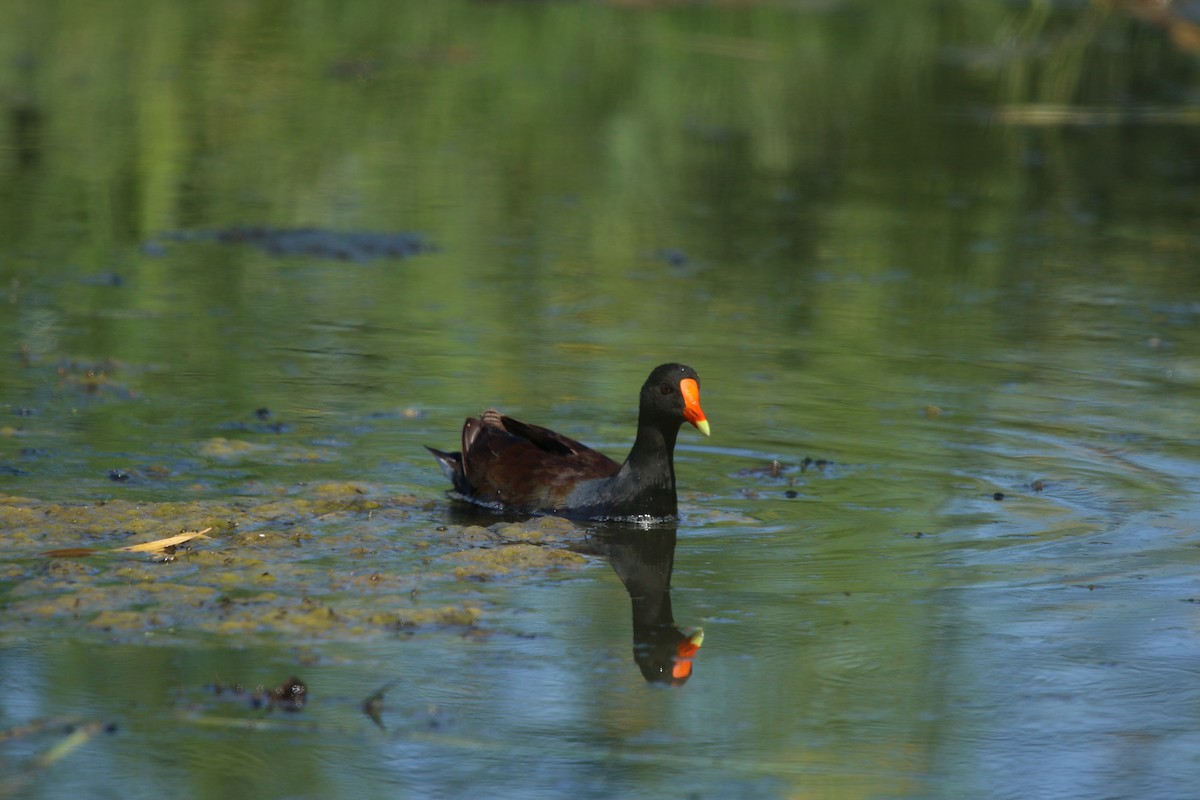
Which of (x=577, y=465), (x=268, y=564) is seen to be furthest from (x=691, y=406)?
(x=268, y=564)

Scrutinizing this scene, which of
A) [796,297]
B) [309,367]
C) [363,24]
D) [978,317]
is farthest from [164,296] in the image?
[363,24]

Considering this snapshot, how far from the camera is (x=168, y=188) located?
12.4 meters

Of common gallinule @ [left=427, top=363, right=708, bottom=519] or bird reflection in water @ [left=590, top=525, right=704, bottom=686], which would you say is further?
common gallinule @ [left=427, top=363, right=708, bottom=519]

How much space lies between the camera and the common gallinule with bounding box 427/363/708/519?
21.9ft

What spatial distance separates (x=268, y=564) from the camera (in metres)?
5.73

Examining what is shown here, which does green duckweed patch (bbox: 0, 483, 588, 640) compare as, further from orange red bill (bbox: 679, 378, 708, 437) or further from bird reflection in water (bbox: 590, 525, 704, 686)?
orange red bill (bbox: 679, 378, 708, 437)

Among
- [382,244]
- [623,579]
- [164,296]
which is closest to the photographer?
[623,579]

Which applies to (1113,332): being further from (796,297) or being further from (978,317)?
(796,297)

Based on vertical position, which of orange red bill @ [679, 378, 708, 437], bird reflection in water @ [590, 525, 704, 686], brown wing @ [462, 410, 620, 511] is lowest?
bird reflection in water @ [590, 525, 704, 686]

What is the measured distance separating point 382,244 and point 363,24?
24.9 feet

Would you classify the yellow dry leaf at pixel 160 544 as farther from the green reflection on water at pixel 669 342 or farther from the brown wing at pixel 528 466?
the brown wing at pixel 528 466

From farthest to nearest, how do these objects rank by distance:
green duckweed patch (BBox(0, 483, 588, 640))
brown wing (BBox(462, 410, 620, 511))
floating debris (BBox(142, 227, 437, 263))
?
1. floating debris (BBox(142, 227, 437, 263))
2. brown wing (BBox(462, 410, 620, 511))
3. green duckweed patch (BBox(0, 483, 588, 640))

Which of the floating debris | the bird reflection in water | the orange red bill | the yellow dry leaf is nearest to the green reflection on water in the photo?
the bird reflection in water

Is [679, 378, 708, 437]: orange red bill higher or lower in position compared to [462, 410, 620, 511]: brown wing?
higher
